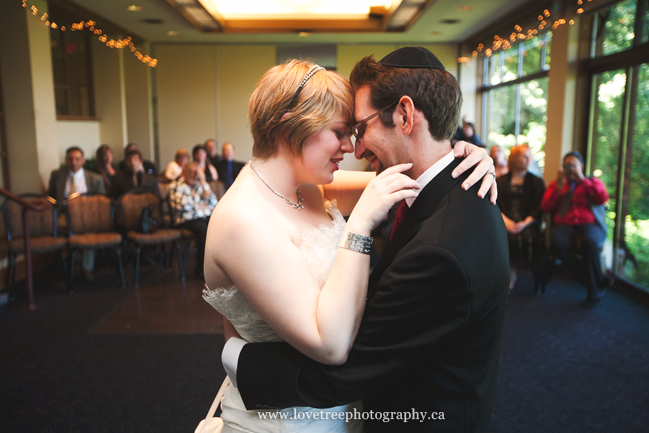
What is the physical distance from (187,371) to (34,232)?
3220 mm

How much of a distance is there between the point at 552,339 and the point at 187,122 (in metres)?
10.4

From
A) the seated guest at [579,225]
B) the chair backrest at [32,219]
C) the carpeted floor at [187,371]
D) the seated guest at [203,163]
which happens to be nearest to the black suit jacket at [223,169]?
the seated guest at [203,163]

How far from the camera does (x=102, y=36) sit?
9602mm

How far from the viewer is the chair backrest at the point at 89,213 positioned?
574cm

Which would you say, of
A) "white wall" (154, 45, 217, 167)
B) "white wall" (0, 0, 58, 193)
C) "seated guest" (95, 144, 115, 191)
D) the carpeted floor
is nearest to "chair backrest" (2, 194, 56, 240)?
the carpeted floor

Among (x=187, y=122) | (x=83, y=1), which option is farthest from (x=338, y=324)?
(x=187, y=122)

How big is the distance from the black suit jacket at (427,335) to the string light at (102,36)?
23.1 feet

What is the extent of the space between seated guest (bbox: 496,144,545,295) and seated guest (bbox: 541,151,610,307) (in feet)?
0.79

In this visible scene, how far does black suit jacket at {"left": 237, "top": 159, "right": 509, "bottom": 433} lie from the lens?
1.11 meters

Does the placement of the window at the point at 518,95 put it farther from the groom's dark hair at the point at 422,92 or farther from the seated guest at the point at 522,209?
the groom's dark hair at the point at 422,92

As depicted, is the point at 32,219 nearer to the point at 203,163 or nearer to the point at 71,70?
the point at 203,163

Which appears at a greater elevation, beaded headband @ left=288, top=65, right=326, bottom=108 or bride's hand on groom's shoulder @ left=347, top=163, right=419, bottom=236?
beaded headband @ left=288, top=65, right=326, bottom=108

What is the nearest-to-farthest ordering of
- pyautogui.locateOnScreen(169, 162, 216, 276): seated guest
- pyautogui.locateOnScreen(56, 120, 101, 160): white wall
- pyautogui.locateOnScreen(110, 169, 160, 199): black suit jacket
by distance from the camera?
pyautogui.locateOnScreen(169, 162, 216, 276): seated guest → pyautogui.locateOnScreen(110, 169, 160, 199): black suit jacket → pyautogui.locateOnScreen(56, 120, 101, 160): white wall

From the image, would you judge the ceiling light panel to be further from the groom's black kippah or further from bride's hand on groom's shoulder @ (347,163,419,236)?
bride's hand on groom's shoulder @ (347,163,419,236)
